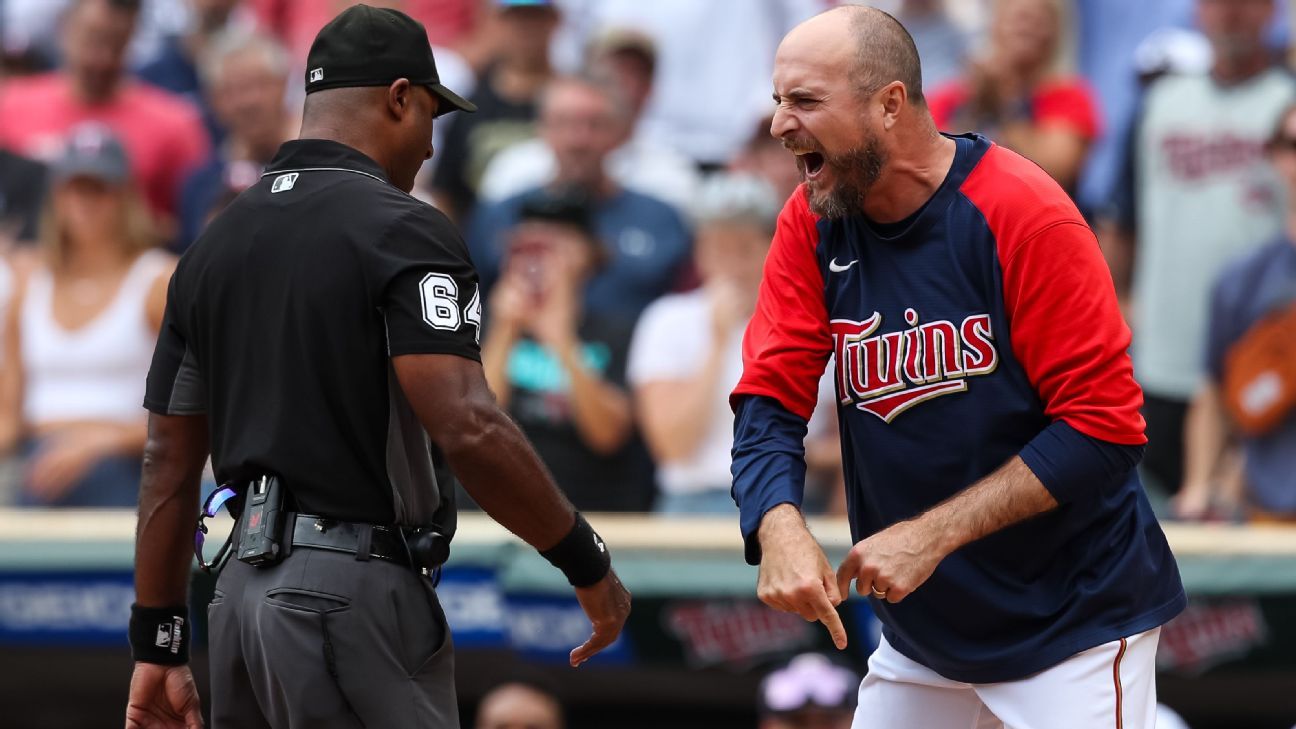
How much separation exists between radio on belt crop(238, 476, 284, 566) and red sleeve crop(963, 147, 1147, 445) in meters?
1.45

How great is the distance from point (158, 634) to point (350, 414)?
0.75m

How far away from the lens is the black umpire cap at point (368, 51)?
11.7 feet

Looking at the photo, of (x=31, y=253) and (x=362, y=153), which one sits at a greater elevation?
(x=362, y=153)

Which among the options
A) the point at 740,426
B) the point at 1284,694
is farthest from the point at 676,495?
the point at 740,426

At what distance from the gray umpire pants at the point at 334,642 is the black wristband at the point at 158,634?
316 mm

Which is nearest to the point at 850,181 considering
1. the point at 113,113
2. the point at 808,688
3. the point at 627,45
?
the point at 808,688

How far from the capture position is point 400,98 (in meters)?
3.61

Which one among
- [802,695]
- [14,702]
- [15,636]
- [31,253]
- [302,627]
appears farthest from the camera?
[31,253]

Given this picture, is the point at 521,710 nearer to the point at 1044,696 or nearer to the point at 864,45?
the point at 1044,696

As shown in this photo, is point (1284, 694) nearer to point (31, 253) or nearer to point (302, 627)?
point (302, 627)

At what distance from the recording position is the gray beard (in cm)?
345

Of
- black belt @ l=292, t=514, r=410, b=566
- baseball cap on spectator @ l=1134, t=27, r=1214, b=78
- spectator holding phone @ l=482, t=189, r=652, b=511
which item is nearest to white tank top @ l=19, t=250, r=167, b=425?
spectator holding phone @ l=482, t=189, r=652, b=511

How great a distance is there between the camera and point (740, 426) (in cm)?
368

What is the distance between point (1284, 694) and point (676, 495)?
227 centimetres
